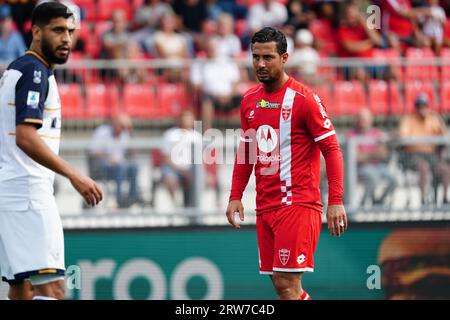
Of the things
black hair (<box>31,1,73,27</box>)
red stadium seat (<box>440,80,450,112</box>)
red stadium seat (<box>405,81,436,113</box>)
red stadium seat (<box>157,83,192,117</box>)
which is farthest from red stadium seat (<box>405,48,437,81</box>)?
black hair (<box>31,1,73,27</box>)

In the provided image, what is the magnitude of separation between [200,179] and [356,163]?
5.68 feet

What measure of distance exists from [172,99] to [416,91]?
3173mm

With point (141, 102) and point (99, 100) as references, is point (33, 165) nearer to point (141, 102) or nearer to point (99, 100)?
point (99, 100)

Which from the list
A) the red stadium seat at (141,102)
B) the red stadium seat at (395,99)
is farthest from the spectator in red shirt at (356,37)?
the red stadium seat at (141,102)

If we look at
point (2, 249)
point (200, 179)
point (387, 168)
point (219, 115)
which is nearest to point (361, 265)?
point (387, 168)

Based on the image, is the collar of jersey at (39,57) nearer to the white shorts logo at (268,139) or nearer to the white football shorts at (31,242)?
the white football shorts at (31,242)

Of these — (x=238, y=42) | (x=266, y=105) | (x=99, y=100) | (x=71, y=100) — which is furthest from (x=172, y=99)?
(x=266, y=105)

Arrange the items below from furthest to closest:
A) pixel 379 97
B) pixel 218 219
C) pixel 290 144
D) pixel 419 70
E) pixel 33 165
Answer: pixel 379 97, pixel 419 70, pixel 218 219, pixel 290 144, pixel 33 165

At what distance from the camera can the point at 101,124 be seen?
1306 centimetres

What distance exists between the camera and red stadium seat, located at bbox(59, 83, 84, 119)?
45.0 feet

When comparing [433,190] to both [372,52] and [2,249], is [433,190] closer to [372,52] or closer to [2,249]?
[372,52]

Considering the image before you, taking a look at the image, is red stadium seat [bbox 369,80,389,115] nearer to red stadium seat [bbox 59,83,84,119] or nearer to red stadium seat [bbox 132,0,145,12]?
red stadium seat [bbox 59,83,84,119]

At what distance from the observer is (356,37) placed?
15148 mm

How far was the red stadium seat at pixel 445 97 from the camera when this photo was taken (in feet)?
44.1
